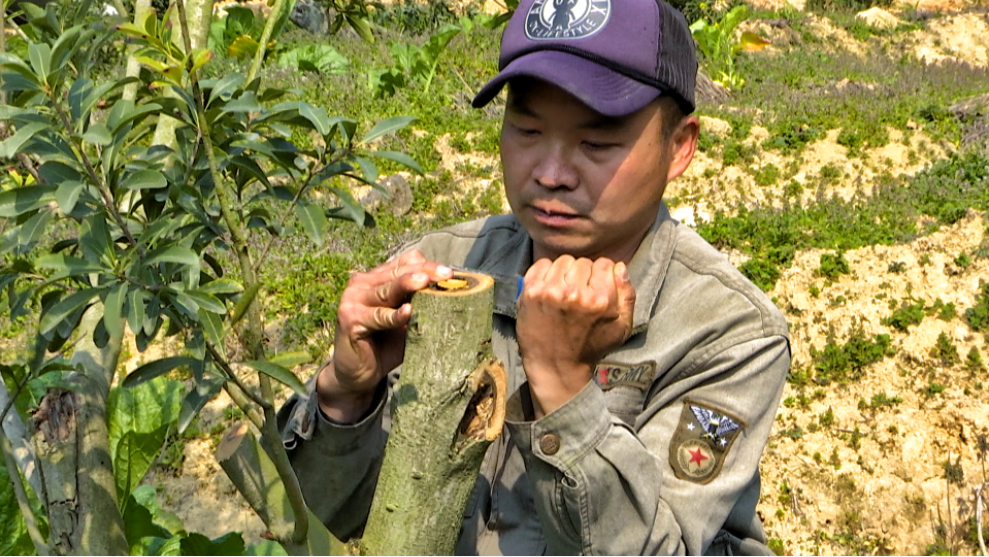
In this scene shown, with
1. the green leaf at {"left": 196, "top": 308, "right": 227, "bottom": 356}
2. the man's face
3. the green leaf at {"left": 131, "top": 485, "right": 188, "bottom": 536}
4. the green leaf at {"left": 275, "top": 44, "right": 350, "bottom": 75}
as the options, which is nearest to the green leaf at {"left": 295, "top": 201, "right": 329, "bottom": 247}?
the green leaf at {"left": 196, "top": 308, "right": 227, "bottom": 356}

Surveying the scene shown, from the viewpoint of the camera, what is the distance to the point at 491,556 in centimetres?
206

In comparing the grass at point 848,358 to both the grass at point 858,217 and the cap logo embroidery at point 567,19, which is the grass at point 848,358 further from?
the cap logo embroidery at point 567,19

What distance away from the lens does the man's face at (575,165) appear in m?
1.93

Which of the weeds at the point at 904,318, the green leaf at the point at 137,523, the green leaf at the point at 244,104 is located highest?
the green leaf at the point at 244,104

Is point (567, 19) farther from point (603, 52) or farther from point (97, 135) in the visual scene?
point (97, 135)

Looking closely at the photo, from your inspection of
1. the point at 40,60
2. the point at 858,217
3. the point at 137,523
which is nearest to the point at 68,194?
the point at 40,60

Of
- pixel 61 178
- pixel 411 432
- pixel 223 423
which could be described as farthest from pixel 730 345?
pixel 223 423

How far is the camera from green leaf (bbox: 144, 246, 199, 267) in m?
1.41

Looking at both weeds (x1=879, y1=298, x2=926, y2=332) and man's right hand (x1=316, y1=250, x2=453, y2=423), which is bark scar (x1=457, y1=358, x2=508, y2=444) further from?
weeds (x1=879, y1=298, x2=926, y2=332)

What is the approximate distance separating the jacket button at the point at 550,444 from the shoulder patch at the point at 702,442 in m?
0.35

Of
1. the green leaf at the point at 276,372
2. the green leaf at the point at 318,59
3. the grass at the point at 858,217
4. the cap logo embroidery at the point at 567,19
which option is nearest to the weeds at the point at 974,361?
the grass at the point at 858,217

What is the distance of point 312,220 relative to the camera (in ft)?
5.07

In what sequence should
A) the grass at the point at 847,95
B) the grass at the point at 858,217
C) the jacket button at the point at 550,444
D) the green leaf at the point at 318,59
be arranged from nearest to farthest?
the jacket button at the point at 550,444 → the grass at the point at 858,217 → the grass at the point at 847,95 → the green leaf at the point at 318,59

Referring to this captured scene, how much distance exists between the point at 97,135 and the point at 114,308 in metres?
0.27
